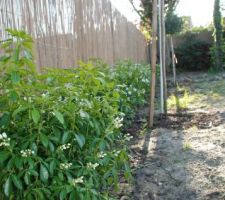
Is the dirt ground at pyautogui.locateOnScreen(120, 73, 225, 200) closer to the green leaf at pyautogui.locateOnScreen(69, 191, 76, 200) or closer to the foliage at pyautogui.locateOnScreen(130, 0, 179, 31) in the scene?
the green leaf at pyautogui.locateOnScreen(69, 191, 76, 200)

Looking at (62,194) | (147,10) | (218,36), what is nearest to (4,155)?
(62,194)

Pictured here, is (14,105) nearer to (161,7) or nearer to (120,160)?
(120,160)

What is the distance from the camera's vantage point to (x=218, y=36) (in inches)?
572

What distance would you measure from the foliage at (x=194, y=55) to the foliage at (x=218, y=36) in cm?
172

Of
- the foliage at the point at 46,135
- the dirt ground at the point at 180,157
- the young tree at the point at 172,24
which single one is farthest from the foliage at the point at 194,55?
the foliage at the point at 46,135

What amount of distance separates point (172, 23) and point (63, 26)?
13222 millimetres

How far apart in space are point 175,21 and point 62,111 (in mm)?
15600

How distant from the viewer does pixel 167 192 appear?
273cm

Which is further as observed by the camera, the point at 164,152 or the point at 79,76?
the point at 164,152

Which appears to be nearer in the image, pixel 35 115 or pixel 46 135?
pixel 35 115


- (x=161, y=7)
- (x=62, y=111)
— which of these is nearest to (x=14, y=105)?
(x=62, y=111)

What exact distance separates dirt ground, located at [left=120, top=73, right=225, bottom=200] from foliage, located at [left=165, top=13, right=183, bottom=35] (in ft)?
37.2

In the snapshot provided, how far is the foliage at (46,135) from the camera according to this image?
5.62 ft

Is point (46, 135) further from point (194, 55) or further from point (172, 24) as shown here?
point (172, 24)
